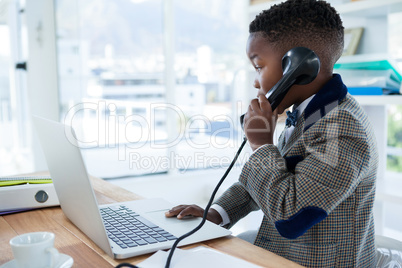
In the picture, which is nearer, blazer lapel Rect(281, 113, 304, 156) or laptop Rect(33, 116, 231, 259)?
laptop Rect(33, 116, 231, 259)

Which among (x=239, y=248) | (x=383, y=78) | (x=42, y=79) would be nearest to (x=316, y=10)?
(x=239, y=248)

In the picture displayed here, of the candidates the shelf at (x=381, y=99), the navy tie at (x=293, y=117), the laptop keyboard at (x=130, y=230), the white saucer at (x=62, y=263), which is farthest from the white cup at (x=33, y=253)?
the shelf at (x=381, y=99)

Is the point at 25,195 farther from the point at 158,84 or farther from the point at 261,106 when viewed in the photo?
the point at 158,84

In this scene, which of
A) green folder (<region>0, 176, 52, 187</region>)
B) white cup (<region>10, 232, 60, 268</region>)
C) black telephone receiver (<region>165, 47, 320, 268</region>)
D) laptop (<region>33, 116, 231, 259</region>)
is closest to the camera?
white cup (<region>10, 232, 60, 268</region>)

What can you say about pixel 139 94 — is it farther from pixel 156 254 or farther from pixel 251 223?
pixel 156 254

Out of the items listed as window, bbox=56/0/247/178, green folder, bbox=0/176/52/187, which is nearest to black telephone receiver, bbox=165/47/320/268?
green folder, bbox=0/176/52/187

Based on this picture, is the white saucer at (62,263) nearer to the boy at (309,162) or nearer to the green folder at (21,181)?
the boy at (309,162)

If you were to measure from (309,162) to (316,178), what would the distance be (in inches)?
1.5

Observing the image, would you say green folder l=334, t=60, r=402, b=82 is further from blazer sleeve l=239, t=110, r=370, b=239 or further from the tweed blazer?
blazer sleeve l=239, t=110, r=370, b=239

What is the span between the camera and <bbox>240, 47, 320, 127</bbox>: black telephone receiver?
905 millimetres

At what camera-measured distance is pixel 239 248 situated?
73 centimetres

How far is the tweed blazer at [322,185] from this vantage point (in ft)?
2.60

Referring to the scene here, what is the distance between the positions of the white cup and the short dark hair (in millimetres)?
683

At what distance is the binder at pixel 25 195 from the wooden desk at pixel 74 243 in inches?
0.8
